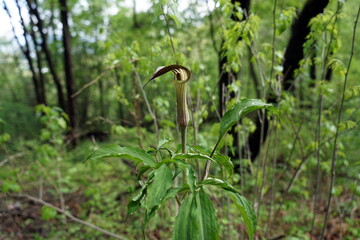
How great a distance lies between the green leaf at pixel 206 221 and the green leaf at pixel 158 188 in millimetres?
114

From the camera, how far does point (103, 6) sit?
30.7 ft

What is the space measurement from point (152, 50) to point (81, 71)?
10.5 metres

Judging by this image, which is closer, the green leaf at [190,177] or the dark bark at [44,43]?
the green leaf at [190,177]

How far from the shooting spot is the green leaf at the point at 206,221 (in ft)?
2.53

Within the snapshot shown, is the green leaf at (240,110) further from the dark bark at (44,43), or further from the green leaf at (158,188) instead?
the dark bark at (44,43)

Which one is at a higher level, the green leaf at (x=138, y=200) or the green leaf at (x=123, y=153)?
the green leaf at (x=123, y=153)

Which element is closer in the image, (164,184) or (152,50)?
(164,184)

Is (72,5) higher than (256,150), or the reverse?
(72,5)

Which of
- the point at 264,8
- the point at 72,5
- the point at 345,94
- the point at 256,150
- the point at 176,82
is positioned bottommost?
the point at 256,150

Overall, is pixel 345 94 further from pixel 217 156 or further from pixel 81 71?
pixel 81 71

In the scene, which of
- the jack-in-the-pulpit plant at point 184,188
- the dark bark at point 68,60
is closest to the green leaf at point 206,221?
the jack-in-the-pulpit plant at point 184,188

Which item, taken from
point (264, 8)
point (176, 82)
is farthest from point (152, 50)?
point (264, 8)

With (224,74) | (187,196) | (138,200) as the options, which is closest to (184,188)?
(187,196)

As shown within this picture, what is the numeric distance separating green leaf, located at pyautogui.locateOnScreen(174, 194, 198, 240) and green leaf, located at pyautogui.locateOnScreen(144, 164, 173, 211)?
9 cm
